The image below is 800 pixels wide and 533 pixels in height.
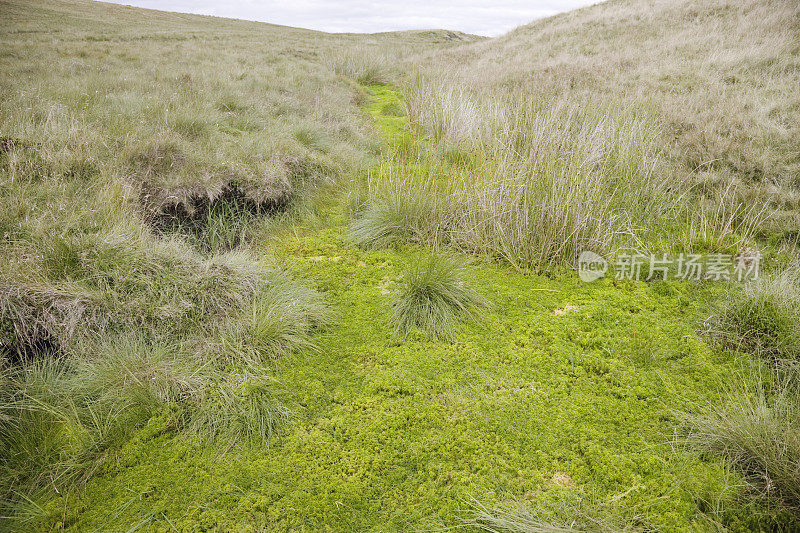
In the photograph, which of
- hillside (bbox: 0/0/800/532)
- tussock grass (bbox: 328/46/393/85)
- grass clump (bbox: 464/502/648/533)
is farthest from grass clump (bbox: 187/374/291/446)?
tussock grass (bbox: 328/46/393/85)

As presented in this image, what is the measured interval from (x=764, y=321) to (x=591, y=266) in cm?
122

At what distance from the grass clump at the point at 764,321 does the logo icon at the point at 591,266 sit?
0.87 metres

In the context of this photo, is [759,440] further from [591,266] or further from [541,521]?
[591,266]

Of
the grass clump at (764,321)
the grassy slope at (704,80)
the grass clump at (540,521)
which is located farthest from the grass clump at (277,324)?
the grassy slope at (704,80)

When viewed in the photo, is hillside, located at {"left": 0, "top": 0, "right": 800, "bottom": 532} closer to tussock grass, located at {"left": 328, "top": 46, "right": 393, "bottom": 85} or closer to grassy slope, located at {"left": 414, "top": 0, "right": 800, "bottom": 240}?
grassy slope, located at {"left": 414, "top": 0, "right": 800, "bottom": 240}

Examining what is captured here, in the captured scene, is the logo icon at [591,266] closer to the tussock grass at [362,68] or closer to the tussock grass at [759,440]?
the tussock grass at [759,440]

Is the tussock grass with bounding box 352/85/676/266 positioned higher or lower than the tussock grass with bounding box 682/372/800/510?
higher

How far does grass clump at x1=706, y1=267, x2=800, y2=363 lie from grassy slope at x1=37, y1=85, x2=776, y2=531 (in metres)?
0.19

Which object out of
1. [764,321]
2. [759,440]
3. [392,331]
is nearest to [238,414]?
[392,331]

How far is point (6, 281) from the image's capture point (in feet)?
8.36

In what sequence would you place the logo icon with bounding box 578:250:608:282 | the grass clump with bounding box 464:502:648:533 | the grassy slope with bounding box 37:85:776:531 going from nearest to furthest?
1. the grass clump with bounding box 464:502:648:533
2. the grassy slope with bounding box 37:85:776:531
3. the logo icon with bounding box 578:250:608:282

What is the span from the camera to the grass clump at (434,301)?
2.94 m

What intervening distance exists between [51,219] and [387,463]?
9.93 ft

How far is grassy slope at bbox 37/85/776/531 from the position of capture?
1.82m
